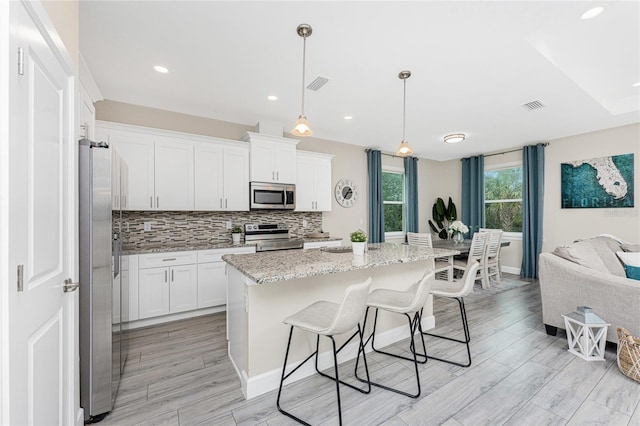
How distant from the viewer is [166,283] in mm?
3264

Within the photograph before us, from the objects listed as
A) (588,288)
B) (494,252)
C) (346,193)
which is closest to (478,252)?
(494,252)

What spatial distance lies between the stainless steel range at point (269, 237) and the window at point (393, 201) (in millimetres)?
2755

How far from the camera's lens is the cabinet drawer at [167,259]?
A: 10.3ft

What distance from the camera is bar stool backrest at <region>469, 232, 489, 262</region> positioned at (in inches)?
170

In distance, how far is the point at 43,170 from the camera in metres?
1.15

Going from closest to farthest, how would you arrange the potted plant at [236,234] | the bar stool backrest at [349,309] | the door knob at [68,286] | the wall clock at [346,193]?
the door knob at [68,286] → the bar stool backrest at [349,309] → the potted plant at [236,234] → the wall clock at [346,193]

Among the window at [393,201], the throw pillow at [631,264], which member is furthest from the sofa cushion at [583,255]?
the window at [393,201]

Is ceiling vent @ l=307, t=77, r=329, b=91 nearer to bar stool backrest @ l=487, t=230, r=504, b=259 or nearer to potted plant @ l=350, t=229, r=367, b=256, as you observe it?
potted plant @ l=350, t=229, r=367, b=256

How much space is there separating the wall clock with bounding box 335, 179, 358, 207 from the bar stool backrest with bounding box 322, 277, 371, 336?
387 centimetres

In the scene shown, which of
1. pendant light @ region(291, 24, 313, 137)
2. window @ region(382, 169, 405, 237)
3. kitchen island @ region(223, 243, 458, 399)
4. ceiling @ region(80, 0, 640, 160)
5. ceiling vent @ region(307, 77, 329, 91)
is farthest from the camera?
window @ region(382, 169, 405, 237)

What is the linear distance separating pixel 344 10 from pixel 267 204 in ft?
9.05

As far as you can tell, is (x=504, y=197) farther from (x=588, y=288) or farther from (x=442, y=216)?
(x=588, y=288)

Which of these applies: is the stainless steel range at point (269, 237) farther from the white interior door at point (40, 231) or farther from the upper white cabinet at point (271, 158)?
the white interior door at point (40, 231)

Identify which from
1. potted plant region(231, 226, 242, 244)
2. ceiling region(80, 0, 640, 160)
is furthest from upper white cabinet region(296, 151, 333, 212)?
potted plant region(231, 226, 242, 244)
